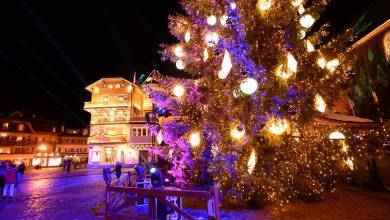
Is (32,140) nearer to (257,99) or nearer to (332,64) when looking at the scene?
(257,99)

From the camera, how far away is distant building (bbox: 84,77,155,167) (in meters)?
38.5

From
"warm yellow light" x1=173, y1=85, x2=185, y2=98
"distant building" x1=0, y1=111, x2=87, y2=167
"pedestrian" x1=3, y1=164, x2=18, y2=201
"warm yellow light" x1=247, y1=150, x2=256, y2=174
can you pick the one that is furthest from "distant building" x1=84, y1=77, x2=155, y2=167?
"warm yellow light" x1=247, y1=150, x2=256, y2=174

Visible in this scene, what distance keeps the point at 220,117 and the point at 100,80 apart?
123 feet

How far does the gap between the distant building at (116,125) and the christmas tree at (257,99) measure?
30027 millimetres

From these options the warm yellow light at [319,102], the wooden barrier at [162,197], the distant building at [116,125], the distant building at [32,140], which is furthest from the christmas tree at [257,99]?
the distant building at [32,140]

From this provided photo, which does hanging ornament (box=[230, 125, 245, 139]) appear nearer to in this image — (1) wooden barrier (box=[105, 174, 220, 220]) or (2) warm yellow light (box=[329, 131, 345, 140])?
(1) wooden barrier (box=[105, 174, 220, 220])

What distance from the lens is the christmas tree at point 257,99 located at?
7535 millimetres

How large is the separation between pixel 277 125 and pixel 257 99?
42.8 inches

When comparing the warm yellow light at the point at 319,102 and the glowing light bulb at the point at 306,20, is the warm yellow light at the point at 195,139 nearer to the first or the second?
the warm yellow light at the point at 319,102

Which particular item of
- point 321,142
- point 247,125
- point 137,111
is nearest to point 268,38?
point 247,125

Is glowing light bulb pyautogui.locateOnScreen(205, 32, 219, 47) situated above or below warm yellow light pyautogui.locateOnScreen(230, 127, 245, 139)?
above

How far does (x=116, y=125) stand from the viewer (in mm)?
40031

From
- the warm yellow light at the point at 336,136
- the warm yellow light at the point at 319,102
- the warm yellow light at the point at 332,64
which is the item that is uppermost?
the warm yellow light at the point at 332,64

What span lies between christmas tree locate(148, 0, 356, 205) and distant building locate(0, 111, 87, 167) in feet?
164
